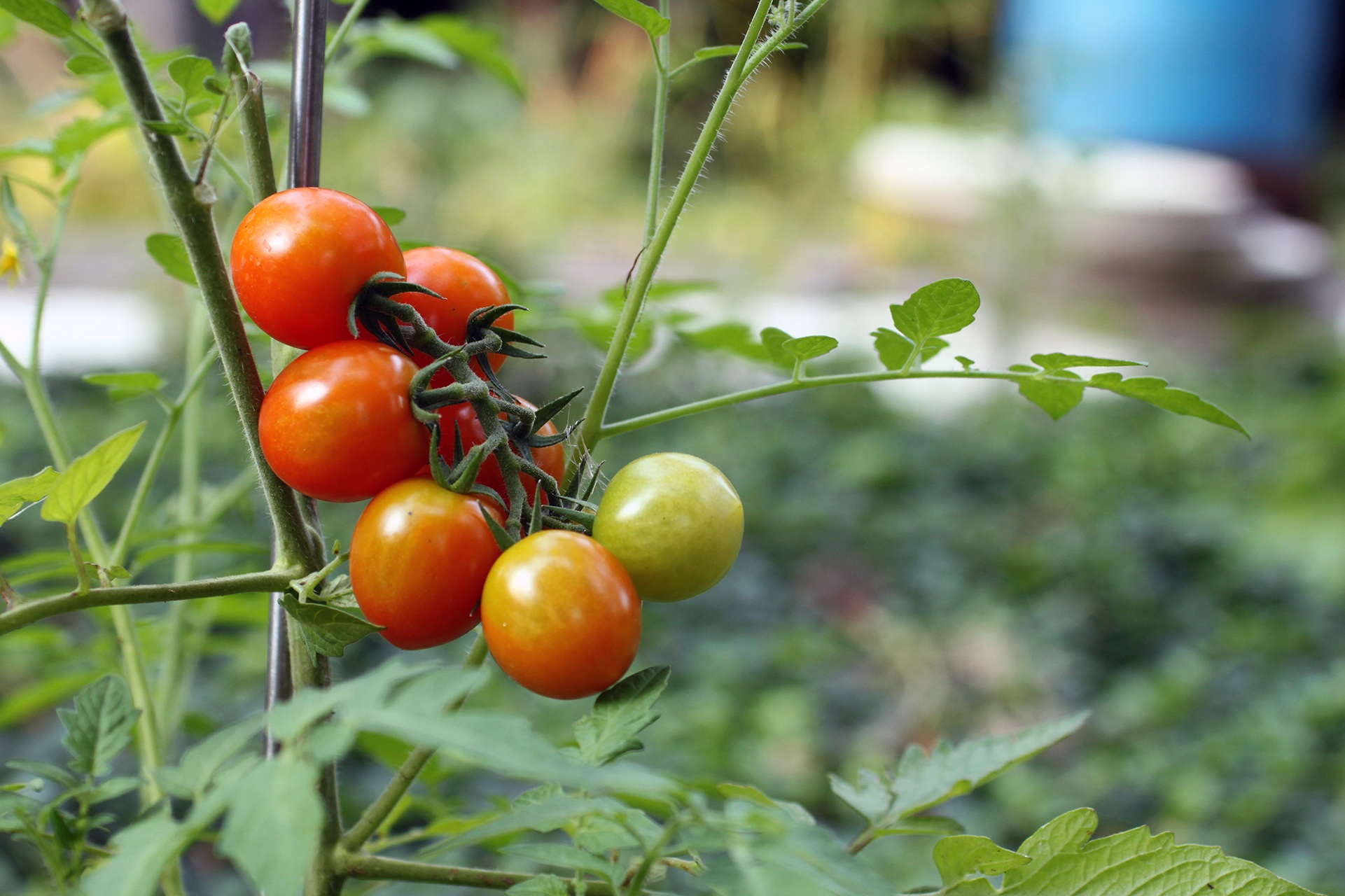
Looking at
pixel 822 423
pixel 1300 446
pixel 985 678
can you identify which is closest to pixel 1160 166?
pixel 1300 446

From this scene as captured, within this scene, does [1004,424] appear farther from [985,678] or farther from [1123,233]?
[1123,233]

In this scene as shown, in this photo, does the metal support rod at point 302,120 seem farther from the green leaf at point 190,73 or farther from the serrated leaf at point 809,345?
the serrated leaf at point 809,345

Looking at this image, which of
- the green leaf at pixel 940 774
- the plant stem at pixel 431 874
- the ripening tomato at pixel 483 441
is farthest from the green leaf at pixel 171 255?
the green leaf at pixel 940 774

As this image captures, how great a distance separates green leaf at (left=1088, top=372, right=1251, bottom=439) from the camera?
1.48 ft

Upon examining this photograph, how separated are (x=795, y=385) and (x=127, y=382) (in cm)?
33

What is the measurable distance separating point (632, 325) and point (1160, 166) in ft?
16.9

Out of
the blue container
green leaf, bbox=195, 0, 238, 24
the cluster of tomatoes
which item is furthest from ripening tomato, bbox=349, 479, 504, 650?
the blue container

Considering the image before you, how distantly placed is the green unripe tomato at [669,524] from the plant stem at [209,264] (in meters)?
0.11

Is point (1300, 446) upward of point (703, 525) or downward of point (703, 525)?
downward

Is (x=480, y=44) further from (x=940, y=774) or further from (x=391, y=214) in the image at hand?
(x=940, y=774)

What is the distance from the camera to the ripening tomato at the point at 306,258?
388mm

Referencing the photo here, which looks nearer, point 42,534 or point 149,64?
point 149,64

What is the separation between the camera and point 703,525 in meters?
0.40

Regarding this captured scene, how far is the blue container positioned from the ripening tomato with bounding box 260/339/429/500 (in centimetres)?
469
